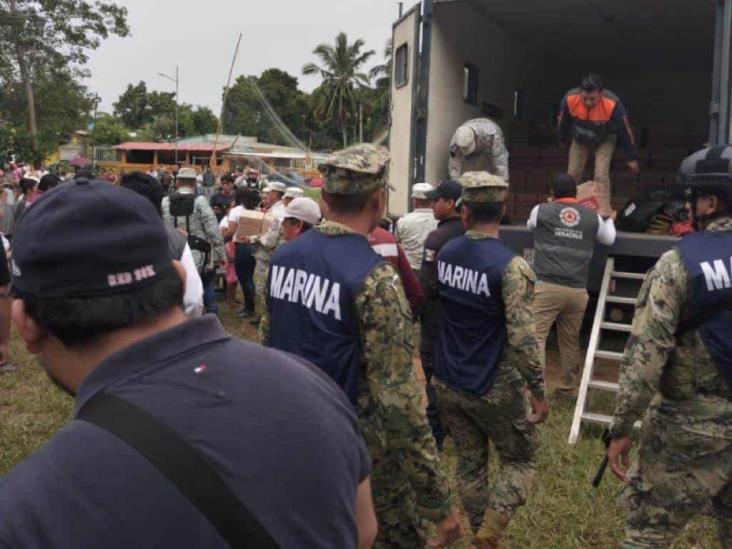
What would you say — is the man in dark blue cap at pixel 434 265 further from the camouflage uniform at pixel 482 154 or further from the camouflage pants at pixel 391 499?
the camouflage uniform at pixel 482 154

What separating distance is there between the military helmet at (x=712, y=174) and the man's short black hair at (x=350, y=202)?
3.76 ft

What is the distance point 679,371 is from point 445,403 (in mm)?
1242

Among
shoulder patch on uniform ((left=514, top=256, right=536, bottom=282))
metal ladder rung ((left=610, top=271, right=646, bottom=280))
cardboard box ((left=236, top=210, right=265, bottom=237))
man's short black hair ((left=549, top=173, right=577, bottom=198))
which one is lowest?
metal ladder rung ((left=610, top=271, right=646, bottom=280))

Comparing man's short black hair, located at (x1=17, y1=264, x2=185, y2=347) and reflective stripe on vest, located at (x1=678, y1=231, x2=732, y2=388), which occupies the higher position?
man's short black hair, located at (x1=17, y1=264, x2=185, y2=347)

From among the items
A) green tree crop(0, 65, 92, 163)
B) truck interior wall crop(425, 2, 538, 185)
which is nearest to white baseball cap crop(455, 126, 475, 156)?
truck interior wall crop(425, 2, 538, 185)

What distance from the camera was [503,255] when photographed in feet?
11.0

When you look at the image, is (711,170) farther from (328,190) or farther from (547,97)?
(547,97)

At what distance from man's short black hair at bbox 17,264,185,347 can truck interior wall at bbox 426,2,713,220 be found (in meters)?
6.04

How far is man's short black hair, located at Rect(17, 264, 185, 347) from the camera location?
1.04m

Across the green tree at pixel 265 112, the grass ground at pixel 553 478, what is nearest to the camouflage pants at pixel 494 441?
the grass ground at pixel 553 478

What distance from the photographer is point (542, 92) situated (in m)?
10.6

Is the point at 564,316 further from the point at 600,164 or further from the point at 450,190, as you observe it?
the point at 600,164

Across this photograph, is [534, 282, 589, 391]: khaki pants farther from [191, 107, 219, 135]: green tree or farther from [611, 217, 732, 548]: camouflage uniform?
[191, 107, 219, 135]: green tree

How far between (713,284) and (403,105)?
507 cm
